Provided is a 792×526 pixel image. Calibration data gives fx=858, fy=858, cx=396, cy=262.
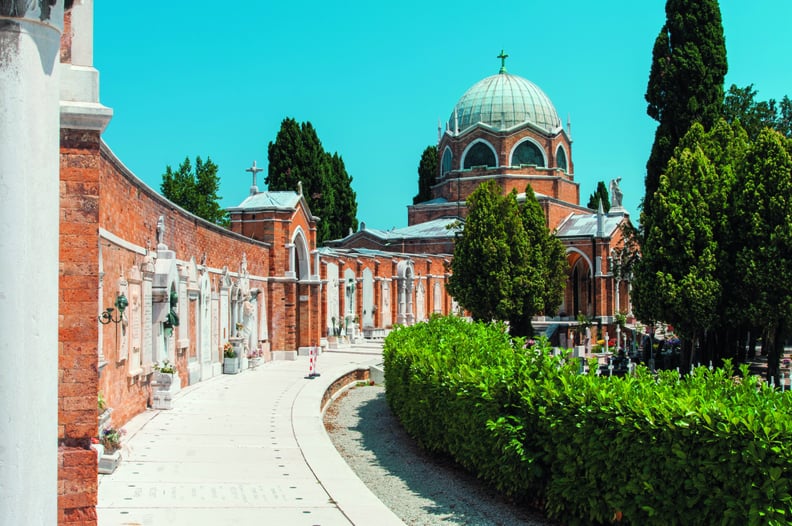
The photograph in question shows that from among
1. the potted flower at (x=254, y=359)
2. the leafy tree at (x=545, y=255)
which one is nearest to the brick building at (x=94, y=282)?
the potted flower at (x=254, y=359)

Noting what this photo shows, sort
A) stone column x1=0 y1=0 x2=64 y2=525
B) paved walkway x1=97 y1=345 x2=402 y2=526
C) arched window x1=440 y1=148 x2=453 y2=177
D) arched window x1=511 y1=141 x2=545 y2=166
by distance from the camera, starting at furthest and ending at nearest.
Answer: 1. arched window x1=440 y1=148 x2=453 y2=177
2. arched window x1=511 y1=141 x2=545 y2=166
3. paved walkway x1=97 y1=345 x2=402 y2=526
4. stone column x1=0 y1=0 x2=64 y2=525

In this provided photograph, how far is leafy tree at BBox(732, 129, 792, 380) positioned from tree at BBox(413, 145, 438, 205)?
41.4 meters

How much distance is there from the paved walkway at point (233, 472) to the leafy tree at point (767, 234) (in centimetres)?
1036

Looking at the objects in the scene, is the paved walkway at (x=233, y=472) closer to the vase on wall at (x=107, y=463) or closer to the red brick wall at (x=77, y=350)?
the vase on wall at (x=107, y=463)

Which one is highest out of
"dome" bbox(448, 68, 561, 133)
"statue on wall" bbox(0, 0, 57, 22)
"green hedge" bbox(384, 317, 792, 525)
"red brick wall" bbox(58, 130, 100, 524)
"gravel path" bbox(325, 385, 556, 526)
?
"dome" bbox(448, 68, 561, 133)

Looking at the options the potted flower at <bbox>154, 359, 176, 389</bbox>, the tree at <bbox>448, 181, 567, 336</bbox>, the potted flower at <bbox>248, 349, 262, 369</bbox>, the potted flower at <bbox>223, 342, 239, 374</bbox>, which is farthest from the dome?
the potted flower at <bbox>154, 359, 176, 389</bbox>

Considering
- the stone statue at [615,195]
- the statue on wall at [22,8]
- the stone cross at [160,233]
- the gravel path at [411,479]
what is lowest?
the gravel path at [411,479]

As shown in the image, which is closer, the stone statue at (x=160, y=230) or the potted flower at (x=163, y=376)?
the potted flower at (x=163, y=376)

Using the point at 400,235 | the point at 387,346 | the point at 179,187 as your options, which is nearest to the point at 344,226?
the point at 400,235

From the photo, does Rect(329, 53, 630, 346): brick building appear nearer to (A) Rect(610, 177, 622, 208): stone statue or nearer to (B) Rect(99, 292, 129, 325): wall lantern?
(A) Rect(610, 177, 622, 208): stone statue

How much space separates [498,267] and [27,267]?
26776 millimetres

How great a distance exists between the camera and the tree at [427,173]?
200 feet

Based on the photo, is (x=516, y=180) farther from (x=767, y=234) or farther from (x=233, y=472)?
(x=233, y=472)

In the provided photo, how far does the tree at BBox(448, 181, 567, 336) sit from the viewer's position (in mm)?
30156
